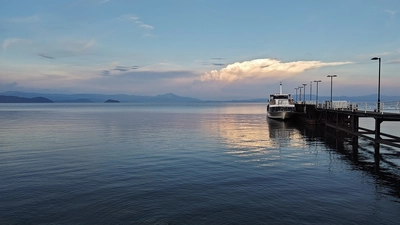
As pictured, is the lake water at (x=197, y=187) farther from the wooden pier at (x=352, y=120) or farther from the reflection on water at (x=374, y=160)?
the wooden pier at (x=352, y=120)

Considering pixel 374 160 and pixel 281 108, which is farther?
pixel 281 108

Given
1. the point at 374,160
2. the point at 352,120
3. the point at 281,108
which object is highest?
the point at 281,108

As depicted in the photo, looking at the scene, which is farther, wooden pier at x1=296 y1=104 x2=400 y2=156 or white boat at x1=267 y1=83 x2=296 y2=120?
white boat at x1=267 y1=83 x2=296 y2=120

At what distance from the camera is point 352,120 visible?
140 ft

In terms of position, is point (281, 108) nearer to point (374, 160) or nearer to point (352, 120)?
point (352, 120)

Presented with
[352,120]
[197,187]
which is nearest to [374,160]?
[352,120]

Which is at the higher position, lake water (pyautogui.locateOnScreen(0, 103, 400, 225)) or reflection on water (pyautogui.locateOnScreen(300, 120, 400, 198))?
lake water (pyautogui.locateOnScreen(0, 103, 400, 225))

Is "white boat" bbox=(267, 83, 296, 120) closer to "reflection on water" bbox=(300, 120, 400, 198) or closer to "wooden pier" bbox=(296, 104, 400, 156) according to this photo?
"wooden pier" bbox=(296, 104, 400, 156)

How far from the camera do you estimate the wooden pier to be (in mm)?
32250

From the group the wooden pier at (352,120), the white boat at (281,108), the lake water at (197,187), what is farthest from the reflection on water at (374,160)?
the white boat at (281,108)

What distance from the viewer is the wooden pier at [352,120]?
Result: 32250 mm

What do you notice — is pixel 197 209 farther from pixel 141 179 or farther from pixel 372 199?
pixel 372 199

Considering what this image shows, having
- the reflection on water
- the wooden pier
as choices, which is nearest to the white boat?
the wooden pier

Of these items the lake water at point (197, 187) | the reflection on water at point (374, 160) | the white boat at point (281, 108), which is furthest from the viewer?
the white boat at point (281, 108)
